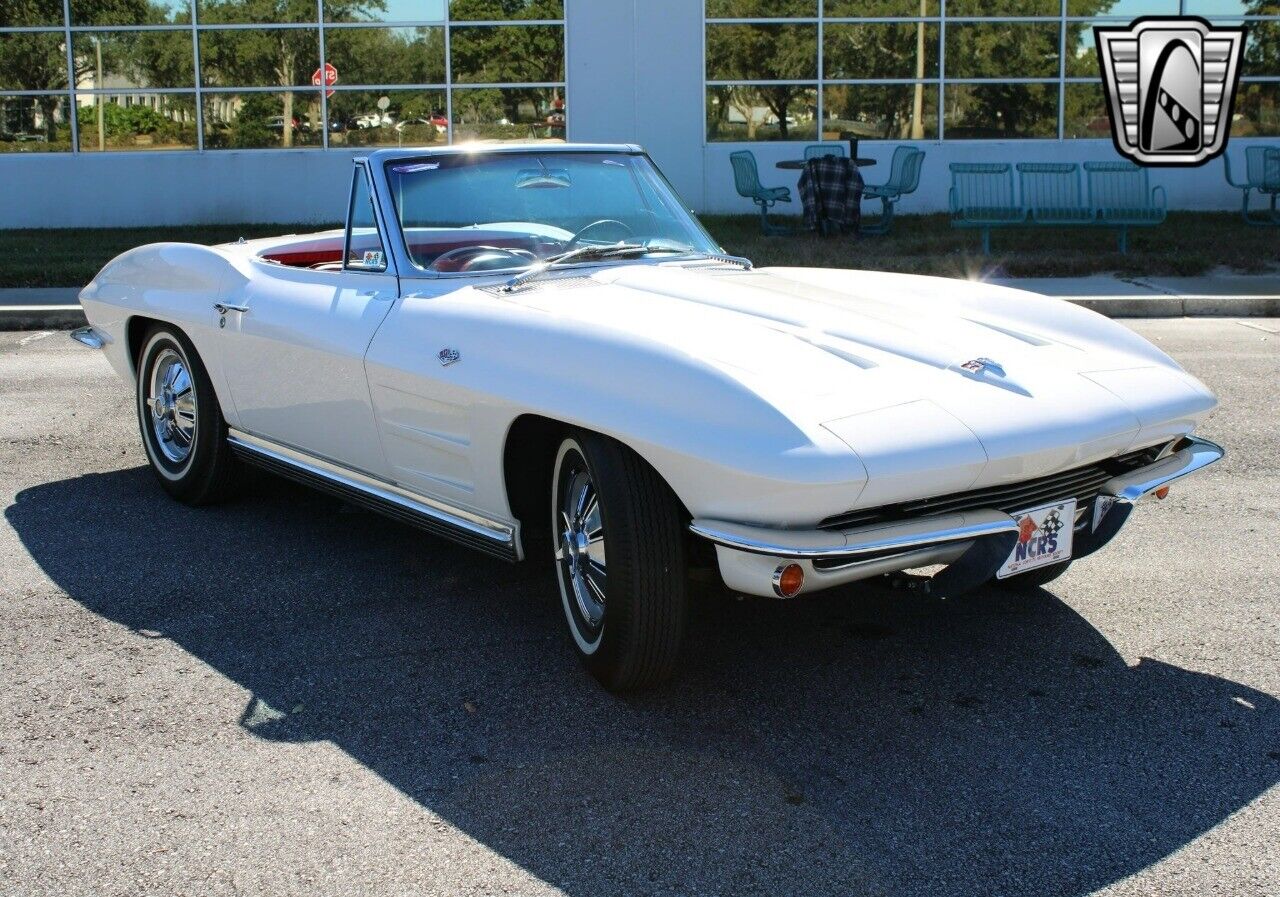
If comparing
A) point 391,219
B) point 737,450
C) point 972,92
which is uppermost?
point 972,92

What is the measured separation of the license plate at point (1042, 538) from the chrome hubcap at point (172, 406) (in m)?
3.54

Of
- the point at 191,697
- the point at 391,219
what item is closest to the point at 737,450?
the point at 191,697

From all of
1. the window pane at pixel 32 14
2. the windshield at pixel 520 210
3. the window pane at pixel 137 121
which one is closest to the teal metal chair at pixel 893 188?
the window pane at pixel 137 121

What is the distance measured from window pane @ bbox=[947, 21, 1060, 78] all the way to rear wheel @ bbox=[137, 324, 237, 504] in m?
15.4

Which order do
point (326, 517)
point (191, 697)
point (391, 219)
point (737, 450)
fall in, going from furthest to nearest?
point (326, 517), point (391, 219), point (191, 697), point (737, 450)

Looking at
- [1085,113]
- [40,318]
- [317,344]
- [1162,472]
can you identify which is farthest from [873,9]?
[1162,472]

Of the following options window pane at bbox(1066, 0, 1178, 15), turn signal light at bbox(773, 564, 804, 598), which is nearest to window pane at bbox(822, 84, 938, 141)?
window pane at bbox(1066, 0, 1178, 15)

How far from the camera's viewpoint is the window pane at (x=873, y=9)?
1966 centimetres

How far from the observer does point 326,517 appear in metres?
6.04

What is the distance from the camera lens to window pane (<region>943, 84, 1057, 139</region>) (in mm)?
19828

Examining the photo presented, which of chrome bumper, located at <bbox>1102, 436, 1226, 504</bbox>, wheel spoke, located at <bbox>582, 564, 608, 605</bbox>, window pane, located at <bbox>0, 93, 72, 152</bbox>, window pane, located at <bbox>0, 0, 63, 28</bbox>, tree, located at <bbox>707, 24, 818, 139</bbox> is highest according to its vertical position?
window pane, located at <bbox>0, 0, 63, 28</bbox>

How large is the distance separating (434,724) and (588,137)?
16364 millimetres

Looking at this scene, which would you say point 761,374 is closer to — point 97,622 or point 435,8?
point 97,622

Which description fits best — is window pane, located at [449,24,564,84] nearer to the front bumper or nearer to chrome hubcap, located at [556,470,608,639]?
chrome hubcap, located at [556,470,608,639]
